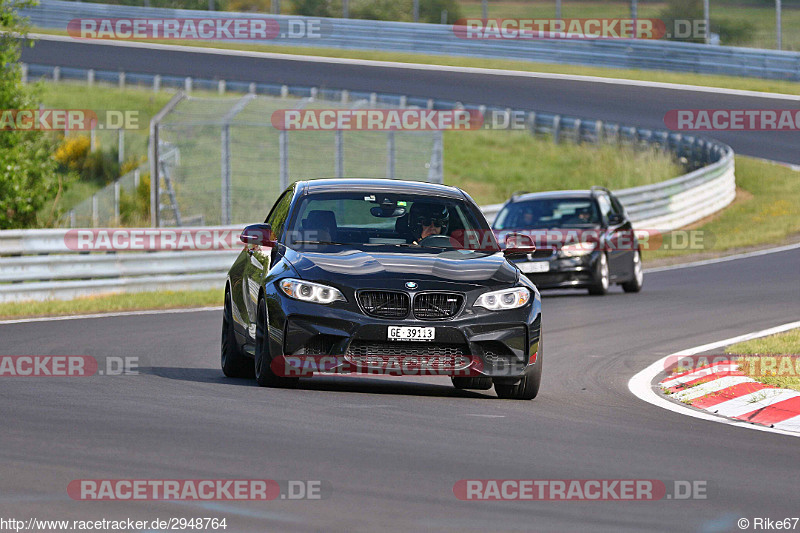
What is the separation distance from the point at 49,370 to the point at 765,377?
18.7 ft

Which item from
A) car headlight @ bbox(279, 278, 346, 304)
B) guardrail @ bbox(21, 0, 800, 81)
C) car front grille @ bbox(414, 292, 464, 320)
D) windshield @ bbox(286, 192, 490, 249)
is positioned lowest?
car front grille @ bbox(414, 292, 464, 320)

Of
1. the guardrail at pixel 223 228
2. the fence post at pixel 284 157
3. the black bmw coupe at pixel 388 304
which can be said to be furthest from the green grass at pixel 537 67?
the black bmw coupe at pixel 388 304

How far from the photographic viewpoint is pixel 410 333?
9.83m

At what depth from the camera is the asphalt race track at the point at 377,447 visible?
6137mm

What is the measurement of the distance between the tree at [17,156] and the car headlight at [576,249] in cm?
789

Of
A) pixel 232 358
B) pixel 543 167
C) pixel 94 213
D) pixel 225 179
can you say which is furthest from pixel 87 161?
pixel 232 358

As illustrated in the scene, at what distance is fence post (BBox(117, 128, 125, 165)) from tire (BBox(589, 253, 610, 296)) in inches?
597

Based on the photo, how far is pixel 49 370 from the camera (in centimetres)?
1188

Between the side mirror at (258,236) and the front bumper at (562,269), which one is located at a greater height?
the side mirror at (258,236)

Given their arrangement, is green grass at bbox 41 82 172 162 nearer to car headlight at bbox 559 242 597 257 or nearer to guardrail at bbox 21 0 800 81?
guardrail at bbox 21 0 800 81

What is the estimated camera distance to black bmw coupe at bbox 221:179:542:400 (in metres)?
9.84

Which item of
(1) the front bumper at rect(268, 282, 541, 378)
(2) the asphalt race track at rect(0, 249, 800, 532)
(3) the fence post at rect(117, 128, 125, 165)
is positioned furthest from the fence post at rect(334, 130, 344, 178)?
(1) the front bumper at rect(268, 282, 541, 378)

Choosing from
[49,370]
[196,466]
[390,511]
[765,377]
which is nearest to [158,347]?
[49,370]

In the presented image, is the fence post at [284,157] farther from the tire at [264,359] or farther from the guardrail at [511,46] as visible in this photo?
the guardrail at [511,46]
